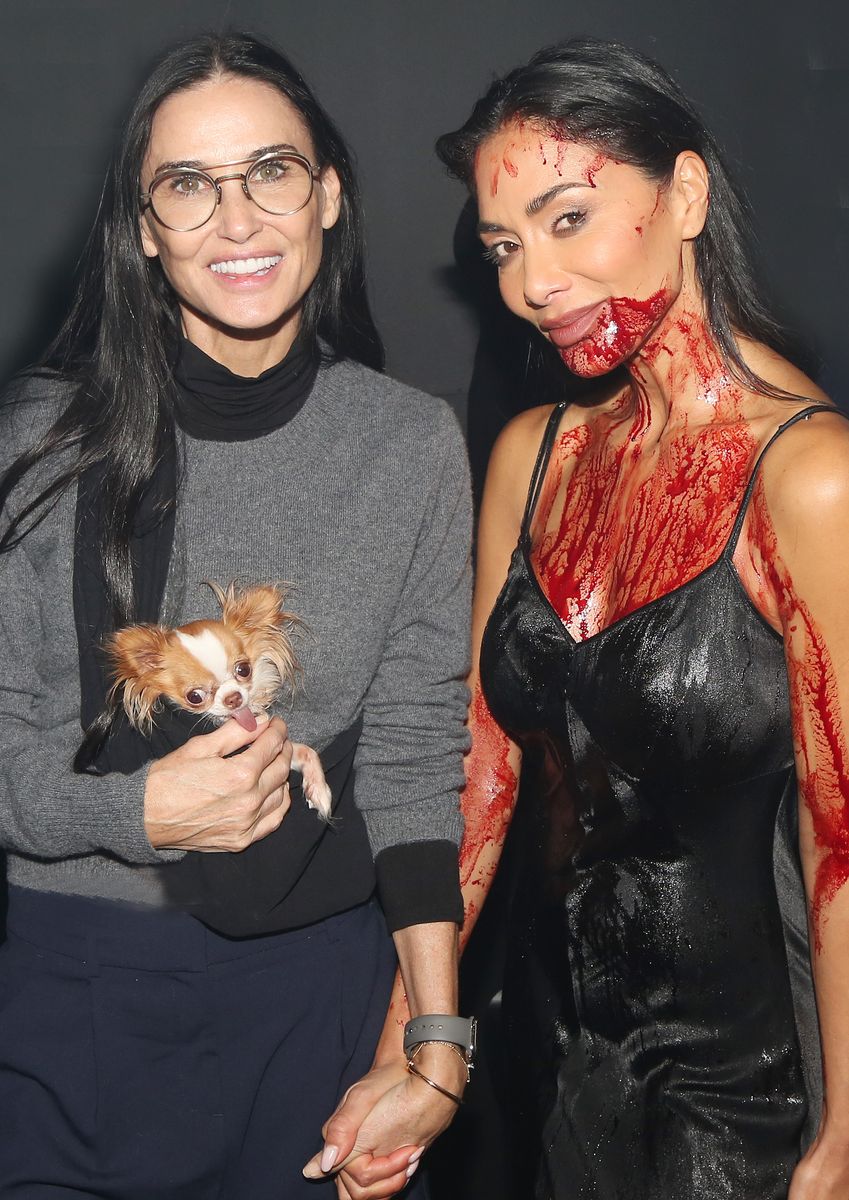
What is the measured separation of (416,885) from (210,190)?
1151 millimetres

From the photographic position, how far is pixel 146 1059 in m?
1.91

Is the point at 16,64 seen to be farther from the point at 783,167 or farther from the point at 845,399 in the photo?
the point at 845,399

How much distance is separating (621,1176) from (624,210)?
1.51 m

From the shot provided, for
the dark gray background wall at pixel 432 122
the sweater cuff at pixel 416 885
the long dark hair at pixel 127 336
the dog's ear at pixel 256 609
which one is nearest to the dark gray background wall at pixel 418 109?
the dark gray background wall at pixel 432 122

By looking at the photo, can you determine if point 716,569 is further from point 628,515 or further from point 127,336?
point 127,336

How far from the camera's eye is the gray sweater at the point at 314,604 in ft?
6.28

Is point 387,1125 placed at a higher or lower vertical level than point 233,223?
lower

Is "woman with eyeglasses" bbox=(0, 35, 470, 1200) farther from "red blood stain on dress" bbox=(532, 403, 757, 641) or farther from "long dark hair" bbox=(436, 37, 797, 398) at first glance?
"long dark hair" bbox=(436, 37, 797, 398)

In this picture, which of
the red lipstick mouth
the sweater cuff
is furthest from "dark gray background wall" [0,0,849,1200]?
the red lipstick mouth

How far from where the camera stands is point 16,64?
94.3 inches

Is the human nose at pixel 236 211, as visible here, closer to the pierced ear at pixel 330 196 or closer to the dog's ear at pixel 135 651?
the pierced ear at pixel 330 196

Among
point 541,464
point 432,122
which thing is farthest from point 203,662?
point 432,122

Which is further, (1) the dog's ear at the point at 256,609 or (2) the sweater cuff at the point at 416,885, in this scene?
(2) the sweater cuff at the point at 416,885

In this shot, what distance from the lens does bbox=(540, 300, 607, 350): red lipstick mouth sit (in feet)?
6.74
